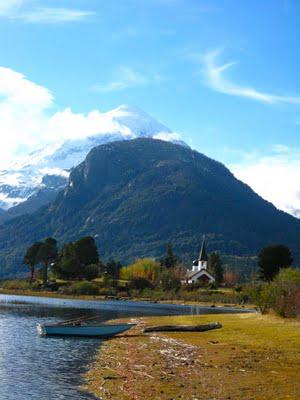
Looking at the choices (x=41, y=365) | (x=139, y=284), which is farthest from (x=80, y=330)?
(x=139, y=284)

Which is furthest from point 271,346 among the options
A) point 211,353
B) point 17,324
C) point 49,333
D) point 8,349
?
point 17,324

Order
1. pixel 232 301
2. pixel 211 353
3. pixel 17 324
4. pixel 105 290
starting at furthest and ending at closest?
1. pixel 105 290
2. pixel 232 301
3. pixel 17 324
4. pixel 211 353

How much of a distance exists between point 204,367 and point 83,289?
148879 mm

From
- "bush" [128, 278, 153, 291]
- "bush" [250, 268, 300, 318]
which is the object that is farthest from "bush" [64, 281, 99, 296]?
"bush" [250, 268, 300, 318]

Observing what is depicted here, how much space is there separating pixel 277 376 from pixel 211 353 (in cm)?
1041

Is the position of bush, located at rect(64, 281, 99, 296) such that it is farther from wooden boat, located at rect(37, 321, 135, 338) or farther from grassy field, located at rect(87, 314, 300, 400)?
grassy field, located at rect(87, 314, 300, 400)

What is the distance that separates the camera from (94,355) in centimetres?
4325

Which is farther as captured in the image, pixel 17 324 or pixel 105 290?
pixel 105 290

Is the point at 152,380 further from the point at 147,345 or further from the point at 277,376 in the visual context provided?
the point at 147,345

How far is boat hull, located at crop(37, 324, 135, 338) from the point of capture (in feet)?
187

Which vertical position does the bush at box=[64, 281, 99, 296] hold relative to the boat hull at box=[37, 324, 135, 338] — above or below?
above

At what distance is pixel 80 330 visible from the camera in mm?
57500

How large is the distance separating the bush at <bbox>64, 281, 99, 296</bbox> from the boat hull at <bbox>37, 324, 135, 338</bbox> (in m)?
122

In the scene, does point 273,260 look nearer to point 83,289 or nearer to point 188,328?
point 83,289
